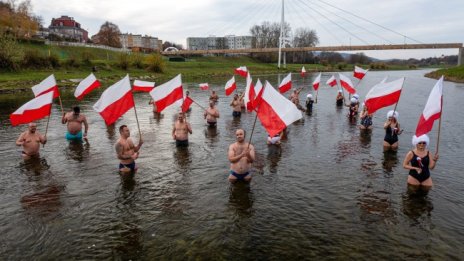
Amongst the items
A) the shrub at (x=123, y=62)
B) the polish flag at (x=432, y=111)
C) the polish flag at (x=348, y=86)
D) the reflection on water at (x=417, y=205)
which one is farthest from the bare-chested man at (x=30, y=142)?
the shrub at (x=123, y=62)

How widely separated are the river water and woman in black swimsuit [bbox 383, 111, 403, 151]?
0.46 meters

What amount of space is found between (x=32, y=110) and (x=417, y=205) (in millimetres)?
13633

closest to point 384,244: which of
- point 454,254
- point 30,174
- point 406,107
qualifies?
point 454,254

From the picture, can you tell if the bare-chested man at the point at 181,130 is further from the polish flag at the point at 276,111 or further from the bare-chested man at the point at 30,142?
the polish flag at the point at 276,111

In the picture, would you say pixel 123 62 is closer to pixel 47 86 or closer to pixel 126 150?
pixel 47 86

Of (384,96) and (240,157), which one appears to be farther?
(384,96)

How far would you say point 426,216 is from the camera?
30.1ft

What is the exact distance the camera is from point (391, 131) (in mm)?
14930

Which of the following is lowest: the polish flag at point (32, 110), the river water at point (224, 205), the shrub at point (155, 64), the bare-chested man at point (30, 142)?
the river water at point (224, 205)

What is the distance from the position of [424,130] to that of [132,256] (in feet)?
27.3

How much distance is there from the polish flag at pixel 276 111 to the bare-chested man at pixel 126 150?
4149 mm

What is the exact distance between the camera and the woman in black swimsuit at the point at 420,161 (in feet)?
33.1

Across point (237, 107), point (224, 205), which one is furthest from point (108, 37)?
point (224, 205)

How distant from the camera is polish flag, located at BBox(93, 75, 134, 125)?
12.4 metres
